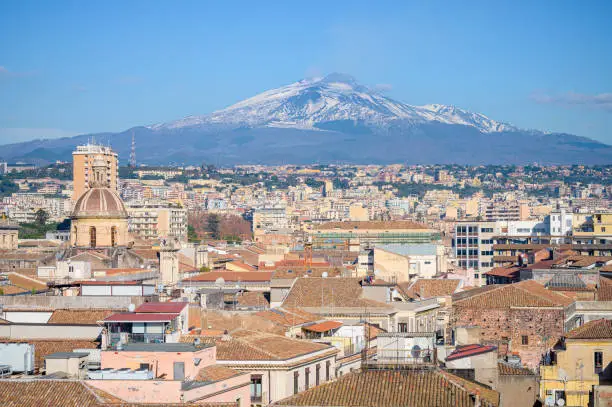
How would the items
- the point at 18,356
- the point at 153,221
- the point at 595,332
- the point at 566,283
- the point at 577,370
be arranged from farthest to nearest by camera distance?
the point at 153,221
the point at 566,283
the point at 595,332
the point at 577,370
the point at 18,356

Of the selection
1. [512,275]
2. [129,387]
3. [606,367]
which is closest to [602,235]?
[512,275]

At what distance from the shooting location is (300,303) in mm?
41531

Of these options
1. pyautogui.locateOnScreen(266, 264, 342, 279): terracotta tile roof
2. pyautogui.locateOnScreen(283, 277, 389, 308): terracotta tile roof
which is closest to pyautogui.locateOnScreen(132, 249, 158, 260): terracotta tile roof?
pyautogui.locateOnScreen(266, 264, 342, 279): terracotta tile roof

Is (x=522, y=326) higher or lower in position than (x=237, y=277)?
higher

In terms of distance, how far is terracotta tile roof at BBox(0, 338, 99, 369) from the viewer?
2708 cm

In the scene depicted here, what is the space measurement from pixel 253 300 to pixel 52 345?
17082mm

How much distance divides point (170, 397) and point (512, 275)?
38452mm

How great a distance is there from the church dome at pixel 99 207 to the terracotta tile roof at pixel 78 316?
35631 mm

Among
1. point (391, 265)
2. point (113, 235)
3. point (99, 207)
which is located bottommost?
point (391, 265)

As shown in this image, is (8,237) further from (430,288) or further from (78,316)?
(78,316)

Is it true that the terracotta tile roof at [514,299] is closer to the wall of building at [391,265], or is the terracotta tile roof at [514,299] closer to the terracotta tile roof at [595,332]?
the terracotta tile roof at [595,332]

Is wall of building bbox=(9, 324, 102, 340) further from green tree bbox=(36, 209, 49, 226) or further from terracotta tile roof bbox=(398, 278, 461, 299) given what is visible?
green tree bbox=(36, 209, 49, 226)

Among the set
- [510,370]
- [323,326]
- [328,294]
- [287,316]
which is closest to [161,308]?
[323,326]

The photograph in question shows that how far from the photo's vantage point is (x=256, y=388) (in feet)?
85.3
